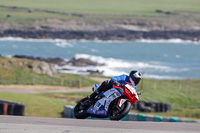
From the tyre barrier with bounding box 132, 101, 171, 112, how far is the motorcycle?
52.1ft

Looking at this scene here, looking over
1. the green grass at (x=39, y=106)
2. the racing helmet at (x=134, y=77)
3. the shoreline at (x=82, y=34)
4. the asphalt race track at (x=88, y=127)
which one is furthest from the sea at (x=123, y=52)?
the asphalt race track at (x=88, y=127)

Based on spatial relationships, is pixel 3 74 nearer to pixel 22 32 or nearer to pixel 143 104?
pixel 143 104

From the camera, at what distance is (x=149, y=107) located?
28.8 m

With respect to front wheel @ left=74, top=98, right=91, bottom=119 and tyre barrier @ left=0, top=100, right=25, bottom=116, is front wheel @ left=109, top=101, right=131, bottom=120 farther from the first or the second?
tyre barrier @ left=0, top=100, right=25, bottom=116

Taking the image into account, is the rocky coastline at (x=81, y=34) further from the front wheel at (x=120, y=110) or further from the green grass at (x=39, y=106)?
the front wheel at (x=120, y=110)

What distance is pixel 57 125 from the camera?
33.4 feet

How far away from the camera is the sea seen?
288 feet

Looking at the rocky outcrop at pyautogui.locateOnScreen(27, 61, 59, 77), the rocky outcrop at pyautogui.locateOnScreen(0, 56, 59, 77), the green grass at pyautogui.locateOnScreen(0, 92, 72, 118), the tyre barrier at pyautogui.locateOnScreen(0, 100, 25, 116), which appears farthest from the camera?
the rocky outcrop at pyautogui.locateOnScreen(27, 61, 59, 77)

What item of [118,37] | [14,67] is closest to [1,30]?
[118,37]

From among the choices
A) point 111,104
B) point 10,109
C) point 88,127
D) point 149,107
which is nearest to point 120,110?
point 111,104

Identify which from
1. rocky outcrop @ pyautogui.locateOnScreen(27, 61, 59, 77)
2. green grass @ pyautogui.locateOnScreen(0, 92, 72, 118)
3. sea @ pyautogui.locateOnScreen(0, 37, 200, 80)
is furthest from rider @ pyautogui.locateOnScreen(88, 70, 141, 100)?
sea @ pyautogui.locateOnScreen(0, 37, 200, 80)

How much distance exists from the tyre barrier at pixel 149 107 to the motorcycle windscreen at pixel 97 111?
52.8 ft

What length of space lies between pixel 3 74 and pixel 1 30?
137 meters

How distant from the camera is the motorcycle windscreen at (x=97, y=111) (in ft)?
40.0
